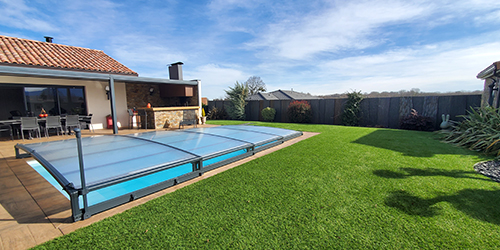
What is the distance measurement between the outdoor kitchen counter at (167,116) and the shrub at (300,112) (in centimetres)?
654

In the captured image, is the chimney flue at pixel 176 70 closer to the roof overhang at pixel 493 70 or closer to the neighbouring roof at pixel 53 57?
the neighbouring roof at pixel 53 57

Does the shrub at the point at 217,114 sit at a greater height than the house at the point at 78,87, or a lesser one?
lesser

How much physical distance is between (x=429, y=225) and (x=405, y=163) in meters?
2.77

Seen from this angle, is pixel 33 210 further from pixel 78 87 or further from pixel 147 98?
pixel 147 98

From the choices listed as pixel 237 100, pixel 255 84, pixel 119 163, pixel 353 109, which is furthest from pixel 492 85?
pixel 255 84

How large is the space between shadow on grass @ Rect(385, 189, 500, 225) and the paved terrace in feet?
10.5

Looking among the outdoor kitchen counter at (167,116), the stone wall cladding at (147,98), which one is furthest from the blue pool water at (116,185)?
the stone wall cladding at (147,98)

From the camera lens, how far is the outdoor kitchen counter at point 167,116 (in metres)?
10.7

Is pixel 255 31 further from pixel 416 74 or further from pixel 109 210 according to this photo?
pixel 109 210

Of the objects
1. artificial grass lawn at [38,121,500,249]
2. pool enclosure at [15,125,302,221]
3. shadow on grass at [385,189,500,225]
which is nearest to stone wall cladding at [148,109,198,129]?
pool enclosure at [15,125,302,221]

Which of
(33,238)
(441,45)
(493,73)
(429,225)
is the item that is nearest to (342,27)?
(441,45)

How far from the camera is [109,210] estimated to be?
Answer: 2906mm

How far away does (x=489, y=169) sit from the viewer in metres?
4.39

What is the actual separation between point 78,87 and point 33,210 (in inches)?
381
